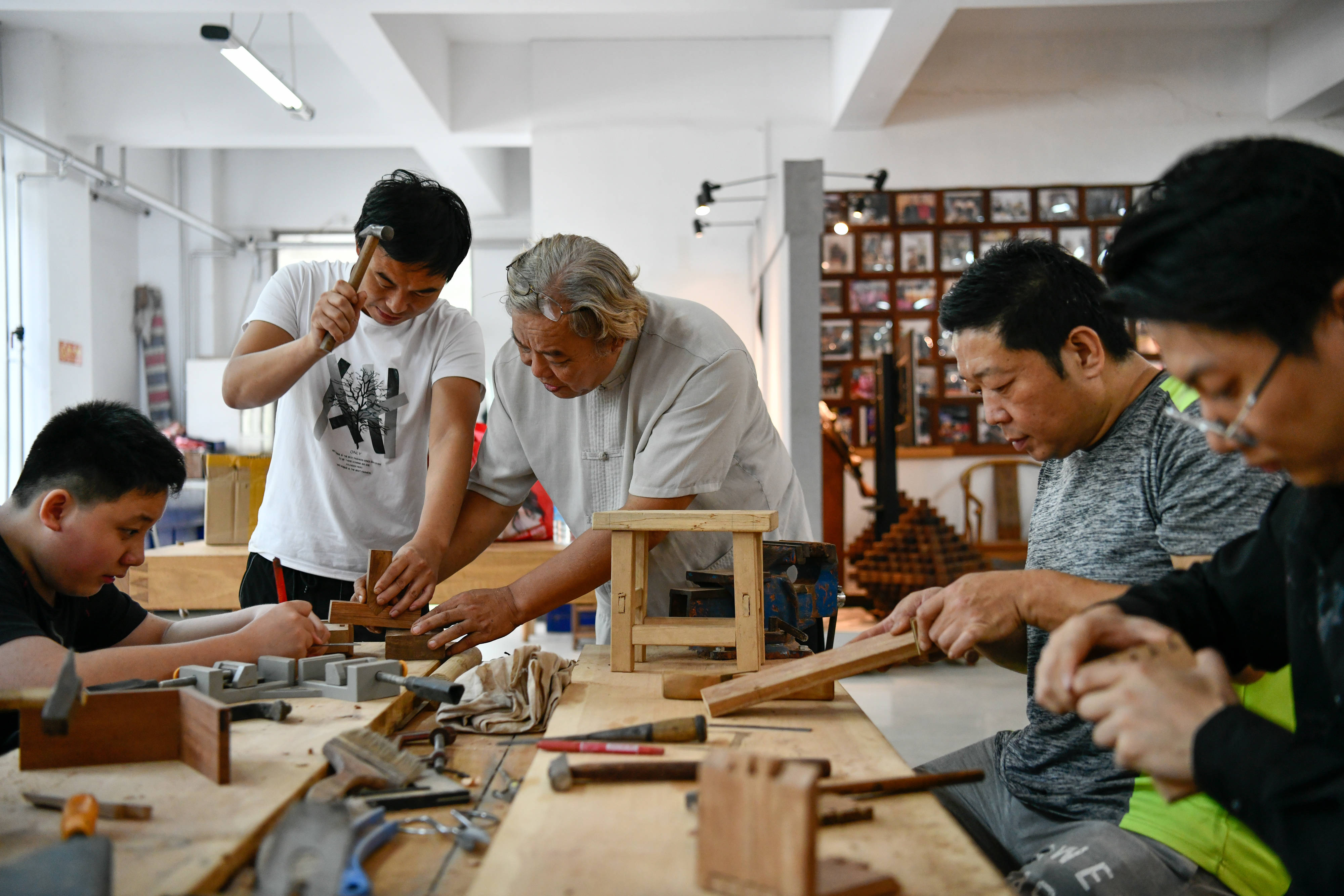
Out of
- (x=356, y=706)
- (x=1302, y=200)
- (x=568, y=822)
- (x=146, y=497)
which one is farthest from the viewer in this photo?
(x=146, y=497)

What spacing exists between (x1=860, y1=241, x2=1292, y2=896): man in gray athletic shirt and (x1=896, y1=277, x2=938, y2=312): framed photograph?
18.9 feet

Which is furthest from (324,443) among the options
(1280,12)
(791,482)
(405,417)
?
(1280,12)

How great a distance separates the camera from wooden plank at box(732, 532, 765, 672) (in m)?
1.54

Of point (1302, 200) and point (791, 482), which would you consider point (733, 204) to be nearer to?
point (791, 482)

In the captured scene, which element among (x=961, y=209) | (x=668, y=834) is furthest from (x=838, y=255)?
(x=668, y=834)

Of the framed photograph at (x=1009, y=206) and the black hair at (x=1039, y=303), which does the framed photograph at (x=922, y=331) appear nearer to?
the framed photograph at (x=1009, y=206)

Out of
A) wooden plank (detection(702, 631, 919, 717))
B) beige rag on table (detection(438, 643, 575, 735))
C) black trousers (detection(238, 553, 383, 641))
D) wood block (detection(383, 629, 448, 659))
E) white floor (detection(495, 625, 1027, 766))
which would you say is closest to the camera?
wooden plank (detection(702, 631, 919, 717))

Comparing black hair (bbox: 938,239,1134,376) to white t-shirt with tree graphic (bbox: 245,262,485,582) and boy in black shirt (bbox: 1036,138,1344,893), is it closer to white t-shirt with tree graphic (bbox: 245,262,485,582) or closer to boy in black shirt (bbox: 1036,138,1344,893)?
boy in black shirt (bbox: 1036,138,1344,893)

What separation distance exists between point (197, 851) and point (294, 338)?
1578 millimetres

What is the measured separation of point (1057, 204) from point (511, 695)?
22.6ft

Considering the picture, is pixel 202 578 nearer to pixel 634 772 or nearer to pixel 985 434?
pixel 634 772

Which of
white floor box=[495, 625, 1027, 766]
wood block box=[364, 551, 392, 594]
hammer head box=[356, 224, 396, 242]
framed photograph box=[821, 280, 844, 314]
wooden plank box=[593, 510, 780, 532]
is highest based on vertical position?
framed photograph box=[821, 280, 844, 314]

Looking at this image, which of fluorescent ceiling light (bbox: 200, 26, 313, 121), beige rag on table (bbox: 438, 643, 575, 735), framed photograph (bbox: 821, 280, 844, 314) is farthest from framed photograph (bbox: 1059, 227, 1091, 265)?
beige rag on table (bbox: 438, 643, 575, 735)

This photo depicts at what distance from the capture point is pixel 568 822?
3.14 feet
